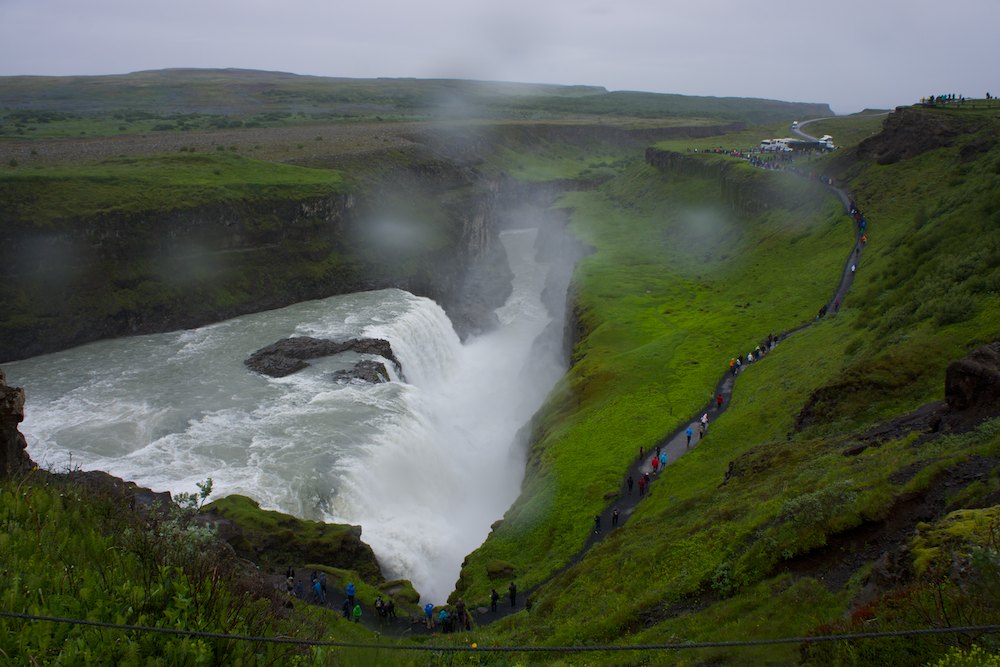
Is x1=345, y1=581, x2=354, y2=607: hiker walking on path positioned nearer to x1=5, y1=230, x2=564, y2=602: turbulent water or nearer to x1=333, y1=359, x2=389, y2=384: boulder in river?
x1=5, y1=230, x2=564, y2=602: turbulent water

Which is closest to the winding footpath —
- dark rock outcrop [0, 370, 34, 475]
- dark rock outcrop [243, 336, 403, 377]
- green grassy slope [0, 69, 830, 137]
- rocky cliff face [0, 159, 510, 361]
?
dark rock outcrop [0, 370, 34, 475]

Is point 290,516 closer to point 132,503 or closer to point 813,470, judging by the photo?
point 132,503

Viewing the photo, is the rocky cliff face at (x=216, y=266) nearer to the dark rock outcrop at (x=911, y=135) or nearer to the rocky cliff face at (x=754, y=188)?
the rocky cliff face at (x=754, y=188)

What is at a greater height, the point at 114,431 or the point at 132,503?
the point at 114,431

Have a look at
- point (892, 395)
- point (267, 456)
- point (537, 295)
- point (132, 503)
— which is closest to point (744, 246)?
point (537, 295)

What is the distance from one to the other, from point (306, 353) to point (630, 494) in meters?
25.9

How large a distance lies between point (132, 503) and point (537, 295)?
231ft

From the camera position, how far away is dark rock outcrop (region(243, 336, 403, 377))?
4394 cm

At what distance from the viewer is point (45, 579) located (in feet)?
27.6

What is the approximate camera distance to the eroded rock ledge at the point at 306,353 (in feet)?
143

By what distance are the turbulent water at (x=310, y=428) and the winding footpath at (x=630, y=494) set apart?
19.6 ft

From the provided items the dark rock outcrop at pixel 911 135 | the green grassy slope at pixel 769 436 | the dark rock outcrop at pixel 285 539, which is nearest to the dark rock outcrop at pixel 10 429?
the dark rock outcrop at pixel 285 539

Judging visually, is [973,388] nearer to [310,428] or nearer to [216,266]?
[310,428]

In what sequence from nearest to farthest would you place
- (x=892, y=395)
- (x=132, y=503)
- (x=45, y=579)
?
1. (x=45, y=579)
2. (x=132, y=503)
3. (x=892, y=395)
